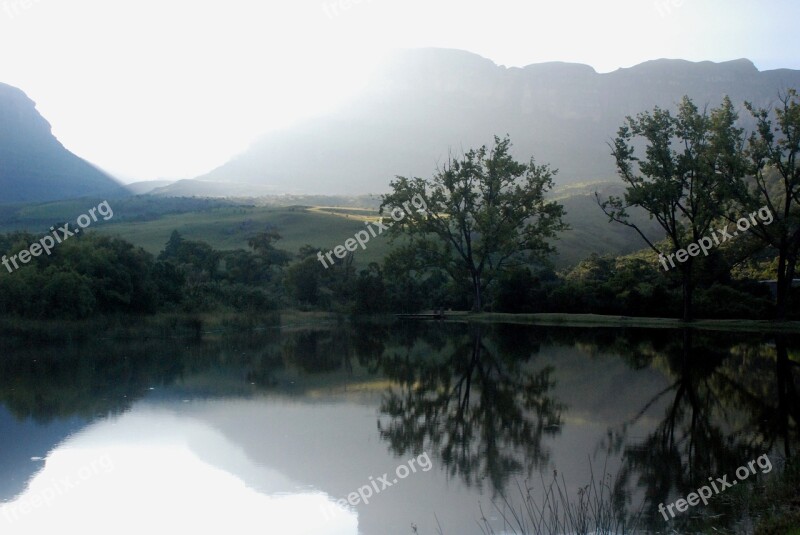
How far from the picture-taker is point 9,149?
629ft

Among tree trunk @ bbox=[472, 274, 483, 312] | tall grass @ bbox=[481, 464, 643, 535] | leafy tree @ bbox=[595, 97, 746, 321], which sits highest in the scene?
leafy tree @ bbox=[595, 97, 746, 321]

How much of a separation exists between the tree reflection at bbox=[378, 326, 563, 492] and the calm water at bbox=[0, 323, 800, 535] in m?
0.05

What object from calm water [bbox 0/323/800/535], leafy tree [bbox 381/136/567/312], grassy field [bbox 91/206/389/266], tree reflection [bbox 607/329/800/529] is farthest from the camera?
grassy field [bbox 91/206/389/266]

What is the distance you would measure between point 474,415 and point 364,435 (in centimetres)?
189

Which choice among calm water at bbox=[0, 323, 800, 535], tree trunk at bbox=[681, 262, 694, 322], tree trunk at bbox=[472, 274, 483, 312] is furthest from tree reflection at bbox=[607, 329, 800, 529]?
tree trunk at bbox=[472, 274, 483, 312]

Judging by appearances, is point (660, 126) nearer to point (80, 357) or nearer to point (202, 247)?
point (80, 357)

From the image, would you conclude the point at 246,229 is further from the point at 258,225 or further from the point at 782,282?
the point at 782,282

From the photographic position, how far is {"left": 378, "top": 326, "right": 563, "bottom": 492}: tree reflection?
9.02m

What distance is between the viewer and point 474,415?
38.6 ft

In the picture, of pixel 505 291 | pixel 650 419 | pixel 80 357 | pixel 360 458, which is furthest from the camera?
pixel 505 291

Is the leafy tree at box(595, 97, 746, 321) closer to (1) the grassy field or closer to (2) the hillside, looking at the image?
(2) the hillside

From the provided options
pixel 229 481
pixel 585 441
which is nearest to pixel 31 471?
pixel 229 481

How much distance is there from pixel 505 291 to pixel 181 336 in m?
19.3

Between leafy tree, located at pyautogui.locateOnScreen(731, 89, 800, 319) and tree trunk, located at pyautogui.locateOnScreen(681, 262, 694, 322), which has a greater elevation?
leafy tree, located at pyautogui.locateOnScreen(731, 89, 800, 319)
